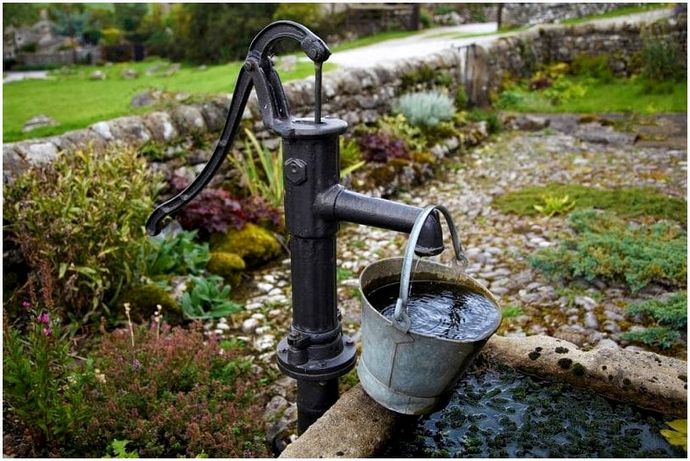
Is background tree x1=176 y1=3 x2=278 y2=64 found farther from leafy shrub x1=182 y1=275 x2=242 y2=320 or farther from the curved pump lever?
the curved pump lever

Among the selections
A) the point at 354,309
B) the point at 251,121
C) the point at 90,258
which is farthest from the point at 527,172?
the point at 90,258

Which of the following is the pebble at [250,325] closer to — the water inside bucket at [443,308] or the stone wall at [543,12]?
the water inside bucket at [443,308]

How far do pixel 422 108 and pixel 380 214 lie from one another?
6.30 metres

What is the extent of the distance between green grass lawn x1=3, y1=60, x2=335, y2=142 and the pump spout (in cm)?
354

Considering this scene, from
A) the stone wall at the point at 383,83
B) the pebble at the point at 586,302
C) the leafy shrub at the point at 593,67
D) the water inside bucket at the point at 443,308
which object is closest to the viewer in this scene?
the water inside bucket at the point at 443,308

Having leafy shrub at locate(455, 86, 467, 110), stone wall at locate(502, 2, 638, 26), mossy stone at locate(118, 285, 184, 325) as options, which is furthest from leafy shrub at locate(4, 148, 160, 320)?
stone wall at locate(502, 2, 638, 26)

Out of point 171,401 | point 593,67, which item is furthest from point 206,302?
point 593,67

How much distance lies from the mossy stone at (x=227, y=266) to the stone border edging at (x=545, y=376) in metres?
2.48

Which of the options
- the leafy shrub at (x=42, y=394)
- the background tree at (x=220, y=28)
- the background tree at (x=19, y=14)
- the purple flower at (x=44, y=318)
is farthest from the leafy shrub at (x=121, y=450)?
the background tree at (x=19, y=14)

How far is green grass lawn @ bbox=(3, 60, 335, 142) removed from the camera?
539 cm

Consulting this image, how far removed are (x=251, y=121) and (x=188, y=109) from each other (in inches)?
26.7

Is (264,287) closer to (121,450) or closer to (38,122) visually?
(121,450)

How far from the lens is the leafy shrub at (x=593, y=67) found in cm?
1189

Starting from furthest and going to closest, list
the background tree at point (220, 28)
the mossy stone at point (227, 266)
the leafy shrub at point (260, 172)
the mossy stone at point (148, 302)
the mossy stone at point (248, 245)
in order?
the background tree at point (220, 28) → the leafy shrub at point (260, 172) → the mossy stone at point (248, 245) → the mossy stone at point (227, 266) → the mossy stone at point (148, 302)
